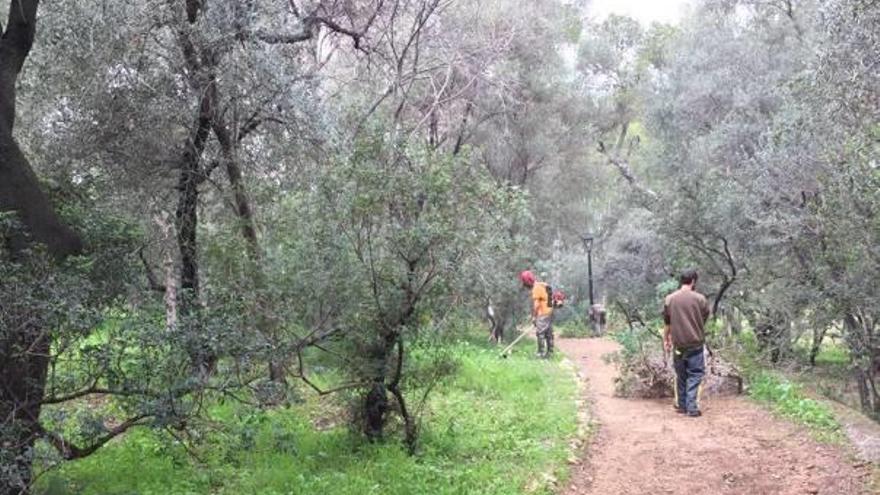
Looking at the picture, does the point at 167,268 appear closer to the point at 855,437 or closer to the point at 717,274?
the point at 855,437

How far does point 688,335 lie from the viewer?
911 cm

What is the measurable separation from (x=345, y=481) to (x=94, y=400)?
5116 mm

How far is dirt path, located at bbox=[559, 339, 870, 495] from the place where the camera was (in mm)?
6574

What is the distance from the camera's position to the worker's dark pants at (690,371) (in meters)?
9.28

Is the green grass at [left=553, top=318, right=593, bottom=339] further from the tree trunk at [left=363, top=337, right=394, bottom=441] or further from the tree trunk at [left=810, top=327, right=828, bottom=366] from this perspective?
the tree trunk at [left=363, top=337, right=394, bottom=441]

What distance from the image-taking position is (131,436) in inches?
333

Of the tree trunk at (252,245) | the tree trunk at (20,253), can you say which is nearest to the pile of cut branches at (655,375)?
the tree trunk at (252,245)

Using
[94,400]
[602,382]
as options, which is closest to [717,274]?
[602,382]

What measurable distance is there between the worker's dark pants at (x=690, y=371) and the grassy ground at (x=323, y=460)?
4.58 ft

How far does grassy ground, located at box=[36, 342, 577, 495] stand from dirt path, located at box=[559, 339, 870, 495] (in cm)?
49

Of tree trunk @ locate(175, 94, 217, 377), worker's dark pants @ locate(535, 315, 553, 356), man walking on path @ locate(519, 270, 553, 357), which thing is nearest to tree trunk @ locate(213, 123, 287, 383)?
tree trunk @ locate(175, 94, 217, 377)

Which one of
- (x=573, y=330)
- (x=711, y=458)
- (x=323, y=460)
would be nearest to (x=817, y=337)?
(x=711, y=458)

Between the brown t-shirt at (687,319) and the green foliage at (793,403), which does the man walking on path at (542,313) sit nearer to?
the green foliage at (793,403)

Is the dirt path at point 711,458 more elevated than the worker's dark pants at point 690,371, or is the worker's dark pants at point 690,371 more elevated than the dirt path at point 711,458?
the worker's dark pants at point 690,371
